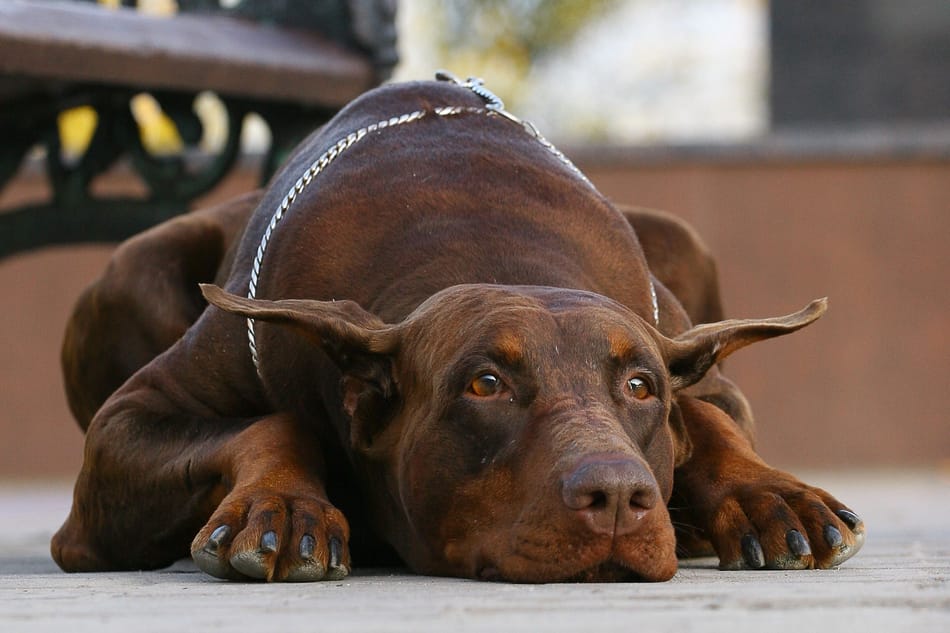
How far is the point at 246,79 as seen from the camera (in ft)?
19.3

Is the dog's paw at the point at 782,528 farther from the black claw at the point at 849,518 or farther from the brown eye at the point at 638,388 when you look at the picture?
the brown eye at the point at 638,388

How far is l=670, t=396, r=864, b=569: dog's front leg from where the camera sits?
319cm

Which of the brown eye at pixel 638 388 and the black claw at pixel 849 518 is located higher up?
the brown eye at pixel 638 388

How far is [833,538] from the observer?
3182 mm

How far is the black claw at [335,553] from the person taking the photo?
9.82ft

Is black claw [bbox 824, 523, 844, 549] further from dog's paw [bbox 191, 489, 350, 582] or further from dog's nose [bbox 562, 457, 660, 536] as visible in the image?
dog's paw [bbox 191, 489, 350, 582]


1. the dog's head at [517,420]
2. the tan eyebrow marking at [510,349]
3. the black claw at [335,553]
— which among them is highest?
the tan eyebrow marking at [510,349]

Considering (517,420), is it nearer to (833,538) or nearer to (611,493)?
(611,493)

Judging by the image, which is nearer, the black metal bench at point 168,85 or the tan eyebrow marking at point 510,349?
the tan eyebrow marking at point 510,349

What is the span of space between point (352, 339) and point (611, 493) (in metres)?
A: 0.72

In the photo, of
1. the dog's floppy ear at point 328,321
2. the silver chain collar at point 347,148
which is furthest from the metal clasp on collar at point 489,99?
the dog's floppy ear at point 328,321

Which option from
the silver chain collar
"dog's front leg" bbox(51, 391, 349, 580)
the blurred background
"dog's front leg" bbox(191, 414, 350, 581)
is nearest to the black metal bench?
the silver chain collar

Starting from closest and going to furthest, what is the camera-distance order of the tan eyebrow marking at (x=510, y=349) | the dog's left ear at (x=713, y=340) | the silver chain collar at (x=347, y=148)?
the tan eyebrow marking at (x=510, y=349) → the dog's left ear at (x=713, y=340) → the silver chain collar at (x=347, y=148)

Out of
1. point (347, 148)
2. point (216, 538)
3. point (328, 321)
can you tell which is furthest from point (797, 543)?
point (347, 148)
